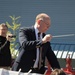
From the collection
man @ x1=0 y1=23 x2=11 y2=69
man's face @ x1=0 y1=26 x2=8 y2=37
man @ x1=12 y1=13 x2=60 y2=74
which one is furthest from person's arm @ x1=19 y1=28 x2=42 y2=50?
man's face @ x1=0 y1=26 x2=8 y2=37

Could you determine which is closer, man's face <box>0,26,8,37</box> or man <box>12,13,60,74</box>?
man <box>12,13,60,74</box>

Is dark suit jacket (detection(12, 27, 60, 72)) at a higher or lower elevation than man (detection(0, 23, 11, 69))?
higher

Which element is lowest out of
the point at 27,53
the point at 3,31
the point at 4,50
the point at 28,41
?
the point at 4,50

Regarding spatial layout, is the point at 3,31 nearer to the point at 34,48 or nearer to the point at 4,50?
the point at 4,50

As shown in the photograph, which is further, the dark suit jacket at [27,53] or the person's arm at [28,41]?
the dark suit jacket at [27,53]

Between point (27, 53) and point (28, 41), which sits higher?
point (28, 41)

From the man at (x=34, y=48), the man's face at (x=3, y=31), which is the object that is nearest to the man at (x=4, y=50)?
the man's face at (x=3, y=31)

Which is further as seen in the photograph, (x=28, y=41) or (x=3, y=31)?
(x=3, y=31)

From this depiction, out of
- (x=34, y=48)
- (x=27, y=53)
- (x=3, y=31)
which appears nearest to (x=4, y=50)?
(x=3, y=31)

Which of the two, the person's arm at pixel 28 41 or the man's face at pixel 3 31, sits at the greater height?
the person's arm at pixel 28 41

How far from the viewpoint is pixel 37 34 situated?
15.2 ft

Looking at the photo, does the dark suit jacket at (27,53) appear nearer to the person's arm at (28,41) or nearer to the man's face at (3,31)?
the person's arm at (28,41)

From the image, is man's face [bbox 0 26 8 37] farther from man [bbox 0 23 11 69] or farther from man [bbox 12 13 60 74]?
man [bbox 12 13 60 74]

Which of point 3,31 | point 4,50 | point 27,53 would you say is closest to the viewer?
point 27,53
